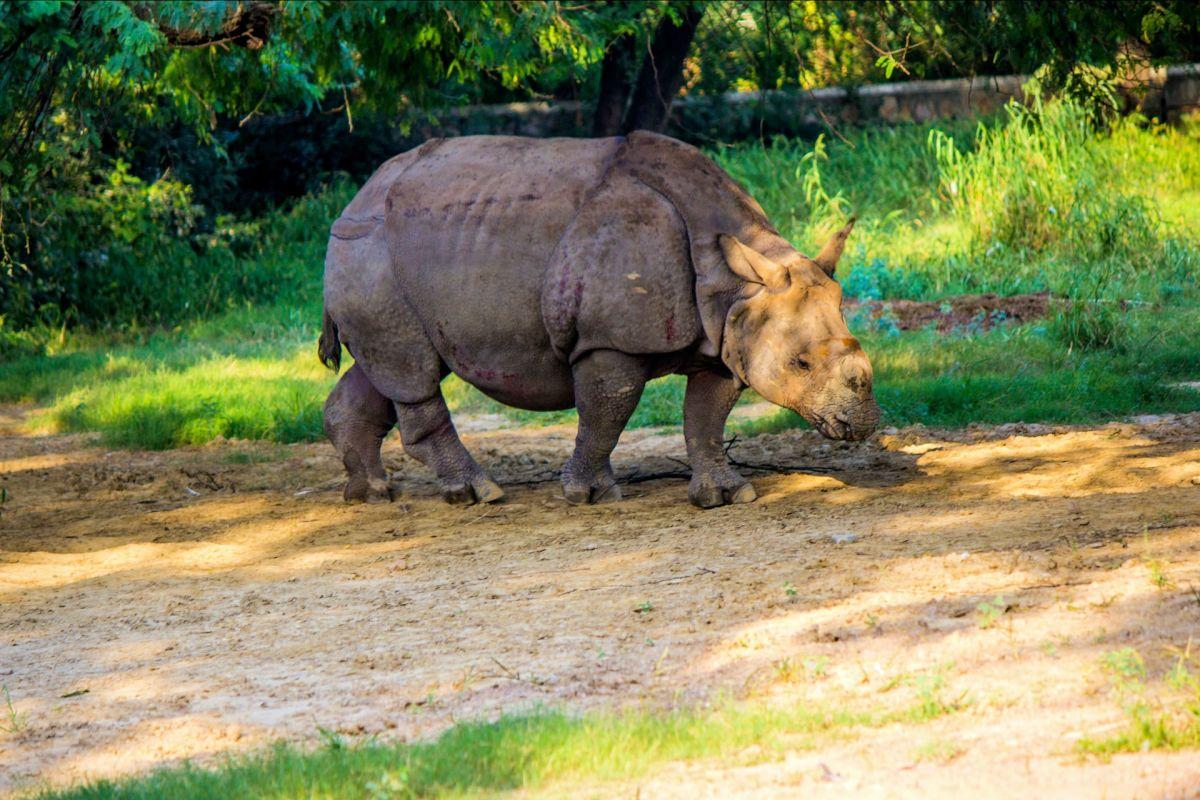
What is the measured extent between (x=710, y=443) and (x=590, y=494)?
2.30 feet

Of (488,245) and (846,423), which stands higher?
(488,245)

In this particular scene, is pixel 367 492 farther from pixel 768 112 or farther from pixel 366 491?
pixel 768 112

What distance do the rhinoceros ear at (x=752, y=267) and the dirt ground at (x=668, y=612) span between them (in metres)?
1.08

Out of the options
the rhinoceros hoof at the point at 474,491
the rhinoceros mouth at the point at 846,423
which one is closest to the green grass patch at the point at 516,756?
the rhinoceros mouth at the point at 846,423

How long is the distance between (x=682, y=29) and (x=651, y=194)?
9642mm

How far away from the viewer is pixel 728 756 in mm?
4164

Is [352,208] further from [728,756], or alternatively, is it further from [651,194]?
[728,756]

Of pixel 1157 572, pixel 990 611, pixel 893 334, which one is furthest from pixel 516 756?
pixel 893 334

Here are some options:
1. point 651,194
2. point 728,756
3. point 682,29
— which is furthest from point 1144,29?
point 682,29

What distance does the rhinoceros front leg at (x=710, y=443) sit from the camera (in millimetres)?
7848

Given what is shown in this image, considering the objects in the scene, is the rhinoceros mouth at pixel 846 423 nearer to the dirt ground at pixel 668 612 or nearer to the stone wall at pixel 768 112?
the dirt ground at pixel 668 612

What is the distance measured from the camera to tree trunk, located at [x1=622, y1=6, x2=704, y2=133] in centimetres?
1707

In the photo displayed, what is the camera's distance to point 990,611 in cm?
498

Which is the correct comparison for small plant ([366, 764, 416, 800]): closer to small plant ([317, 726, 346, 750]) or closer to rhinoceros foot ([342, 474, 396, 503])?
small plant ([317, 726, 346, 750])
